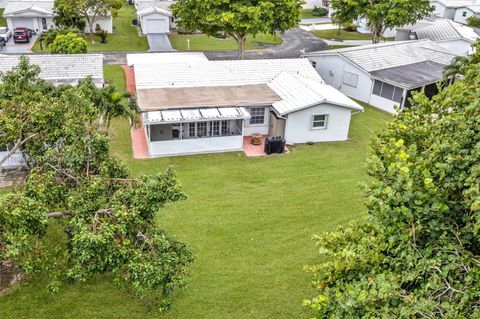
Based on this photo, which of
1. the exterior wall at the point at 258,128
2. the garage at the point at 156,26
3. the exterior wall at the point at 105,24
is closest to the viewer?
the exterior wall at the point at 258,128

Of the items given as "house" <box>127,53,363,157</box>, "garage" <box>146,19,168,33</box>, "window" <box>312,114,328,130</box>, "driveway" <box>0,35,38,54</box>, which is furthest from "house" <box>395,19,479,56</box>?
"driveway" <box>0,35,38,54</box>

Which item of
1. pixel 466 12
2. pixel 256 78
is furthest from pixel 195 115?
pixel 466 12

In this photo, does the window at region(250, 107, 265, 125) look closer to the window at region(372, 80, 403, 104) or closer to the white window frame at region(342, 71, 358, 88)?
the window at region(372, 80, 403, 104)

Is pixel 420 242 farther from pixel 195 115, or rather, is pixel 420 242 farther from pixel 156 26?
pixel 156 26

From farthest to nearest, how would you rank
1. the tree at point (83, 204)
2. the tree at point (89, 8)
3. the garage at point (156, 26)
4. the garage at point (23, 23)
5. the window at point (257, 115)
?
the garage at point (156, 26) < the garage at point (23, 23) < the tree at point (89, 8) < the window at point (257, 115) < the tree at point (83, 204)

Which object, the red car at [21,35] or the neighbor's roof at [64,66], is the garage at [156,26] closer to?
the red car at [21,35]

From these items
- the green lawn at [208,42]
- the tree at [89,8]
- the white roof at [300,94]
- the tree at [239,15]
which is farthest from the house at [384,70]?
the tree at [89,8]
